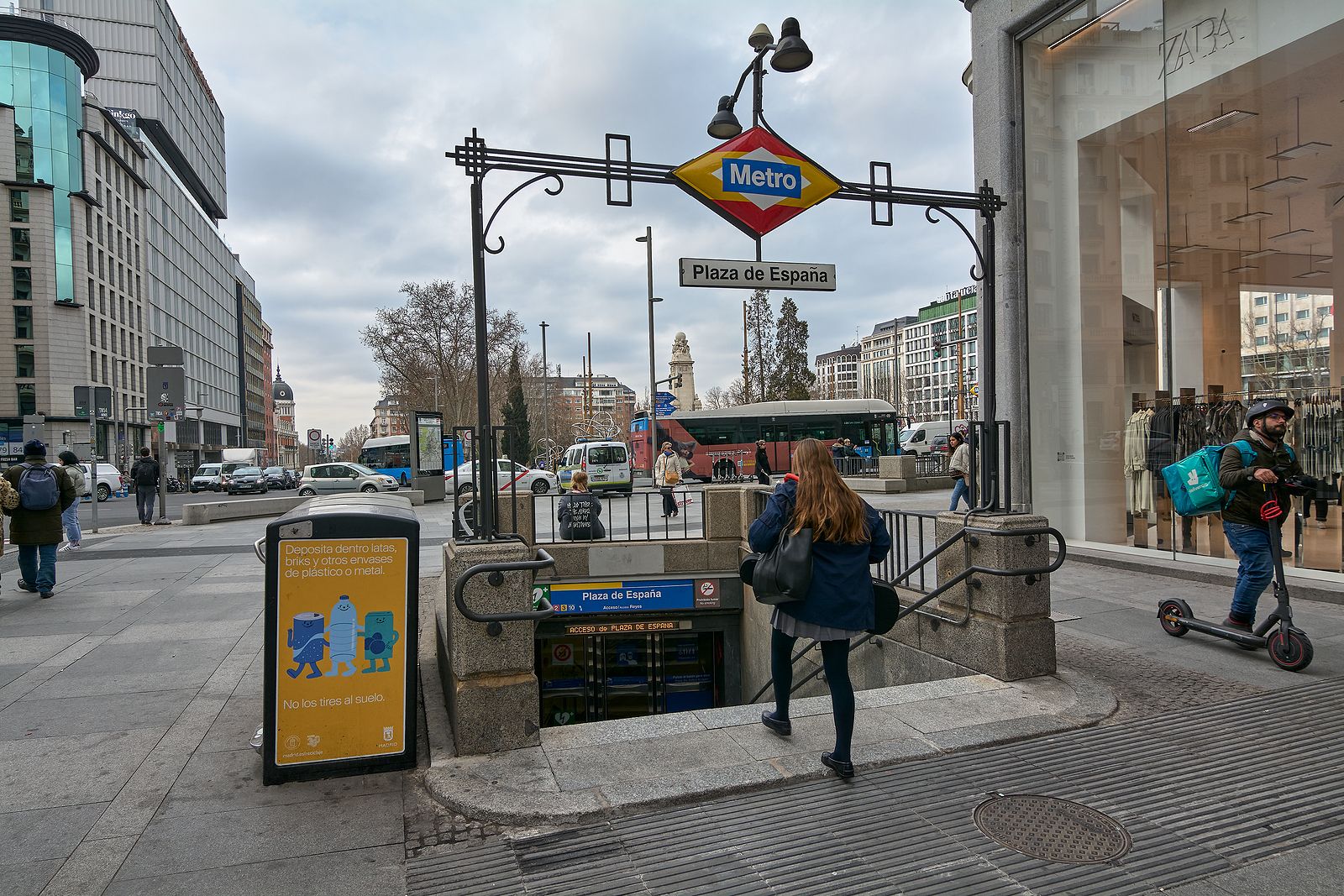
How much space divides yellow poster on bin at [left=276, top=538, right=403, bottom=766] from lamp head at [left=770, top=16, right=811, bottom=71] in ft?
15.3

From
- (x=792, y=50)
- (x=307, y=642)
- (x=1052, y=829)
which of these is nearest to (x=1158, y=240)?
(x=792, y=50)

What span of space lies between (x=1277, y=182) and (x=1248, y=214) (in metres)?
0.58

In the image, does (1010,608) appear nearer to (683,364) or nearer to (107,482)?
(107,482)

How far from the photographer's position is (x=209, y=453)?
84500mm

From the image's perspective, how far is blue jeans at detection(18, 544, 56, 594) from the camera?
8.71 metres

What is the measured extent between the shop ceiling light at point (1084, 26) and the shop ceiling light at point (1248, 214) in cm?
297

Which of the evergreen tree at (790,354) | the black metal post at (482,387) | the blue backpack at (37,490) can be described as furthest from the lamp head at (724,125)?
the evergreen tree at (790,354)

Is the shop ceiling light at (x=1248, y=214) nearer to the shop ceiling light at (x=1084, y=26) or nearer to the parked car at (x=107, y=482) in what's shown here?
the shop ceiling light at (x=1084, y=26)

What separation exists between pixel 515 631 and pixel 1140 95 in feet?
37.2

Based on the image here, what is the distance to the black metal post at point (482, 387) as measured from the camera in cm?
475

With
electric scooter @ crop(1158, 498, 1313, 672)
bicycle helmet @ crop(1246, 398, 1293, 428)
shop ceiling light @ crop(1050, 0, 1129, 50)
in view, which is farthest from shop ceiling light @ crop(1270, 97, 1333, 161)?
electric scooter @ crop(1158, 498, 1313, 672)

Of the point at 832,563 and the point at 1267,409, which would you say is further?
the point at 1267,409

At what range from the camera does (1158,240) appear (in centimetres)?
1080

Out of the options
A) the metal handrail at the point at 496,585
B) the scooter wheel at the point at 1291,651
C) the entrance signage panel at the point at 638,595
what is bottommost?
the entrance signage panel at the point at 638,595
